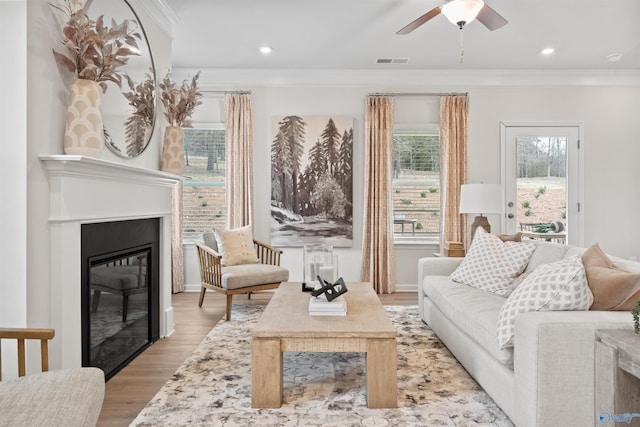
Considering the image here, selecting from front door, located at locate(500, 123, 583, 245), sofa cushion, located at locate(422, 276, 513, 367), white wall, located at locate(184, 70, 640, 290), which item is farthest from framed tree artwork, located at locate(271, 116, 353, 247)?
front door, located at locate(500, 123, 583, 245)

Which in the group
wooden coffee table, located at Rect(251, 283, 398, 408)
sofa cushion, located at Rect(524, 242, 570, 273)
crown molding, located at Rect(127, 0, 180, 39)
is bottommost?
wooden coffee table, located at Rect(251, 283, 398, 408)

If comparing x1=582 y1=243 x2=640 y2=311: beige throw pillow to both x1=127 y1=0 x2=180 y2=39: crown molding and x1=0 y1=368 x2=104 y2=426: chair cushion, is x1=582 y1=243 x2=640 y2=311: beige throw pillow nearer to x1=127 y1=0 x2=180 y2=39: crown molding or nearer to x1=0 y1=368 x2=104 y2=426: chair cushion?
x1=0 y1=368 x2=104 y2=426: chair cushion

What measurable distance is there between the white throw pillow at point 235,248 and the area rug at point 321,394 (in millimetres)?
1288

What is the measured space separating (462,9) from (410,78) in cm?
261

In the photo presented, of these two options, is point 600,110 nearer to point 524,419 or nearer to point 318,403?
point 524,419

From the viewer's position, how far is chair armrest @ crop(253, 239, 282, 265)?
4693 mm

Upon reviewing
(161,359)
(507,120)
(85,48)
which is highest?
(507,120)

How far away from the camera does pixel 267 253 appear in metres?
4.77

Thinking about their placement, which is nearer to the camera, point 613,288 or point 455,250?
point 613,288

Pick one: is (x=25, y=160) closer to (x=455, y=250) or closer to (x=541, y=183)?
(x=455, y=250)

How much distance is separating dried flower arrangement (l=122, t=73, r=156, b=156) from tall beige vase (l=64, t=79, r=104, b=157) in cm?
61

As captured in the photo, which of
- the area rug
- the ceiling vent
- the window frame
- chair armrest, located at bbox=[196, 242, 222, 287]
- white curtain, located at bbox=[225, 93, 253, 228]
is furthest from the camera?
the window frame

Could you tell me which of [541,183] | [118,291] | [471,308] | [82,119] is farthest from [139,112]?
[541,183]

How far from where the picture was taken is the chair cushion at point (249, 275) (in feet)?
12.9
